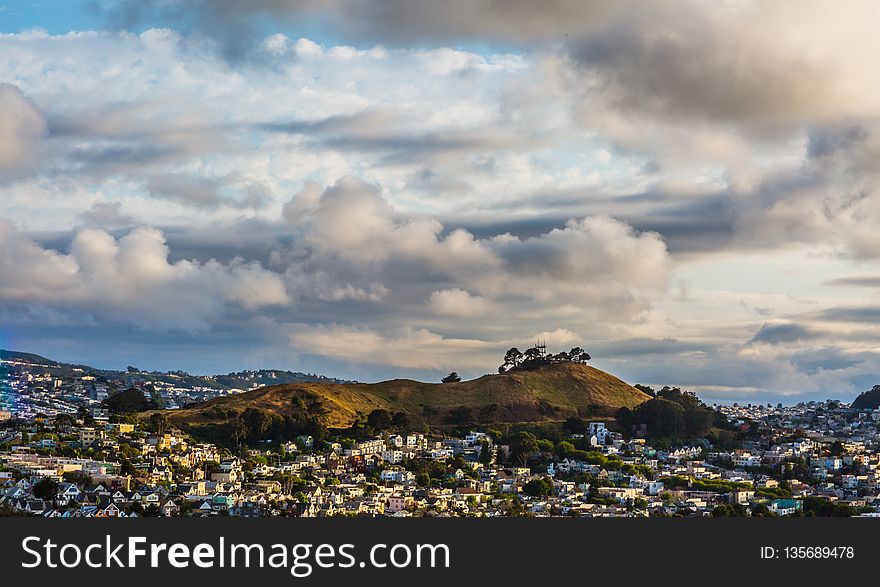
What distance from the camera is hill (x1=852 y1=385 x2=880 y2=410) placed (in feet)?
610

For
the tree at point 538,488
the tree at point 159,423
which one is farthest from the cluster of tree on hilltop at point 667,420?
the tree at point 159,423

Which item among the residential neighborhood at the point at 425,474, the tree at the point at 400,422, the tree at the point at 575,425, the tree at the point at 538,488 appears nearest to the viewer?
the residential neighborhood at the point at 425,474

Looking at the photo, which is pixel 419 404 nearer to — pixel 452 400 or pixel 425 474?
pixel 452 400

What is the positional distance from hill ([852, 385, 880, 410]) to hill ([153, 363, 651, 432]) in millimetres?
39286

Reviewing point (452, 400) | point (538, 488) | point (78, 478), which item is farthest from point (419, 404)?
point (78, 478)

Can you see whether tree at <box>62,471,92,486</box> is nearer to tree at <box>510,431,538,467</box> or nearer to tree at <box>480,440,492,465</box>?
tree at <box>480,440,492,465</box>

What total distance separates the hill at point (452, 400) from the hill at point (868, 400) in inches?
1547

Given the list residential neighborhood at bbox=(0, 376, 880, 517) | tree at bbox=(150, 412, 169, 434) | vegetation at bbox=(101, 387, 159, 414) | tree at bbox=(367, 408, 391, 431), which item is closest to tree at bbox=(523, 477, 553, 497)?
residential neighborhood at bbox=(0, 376, 880, 517)

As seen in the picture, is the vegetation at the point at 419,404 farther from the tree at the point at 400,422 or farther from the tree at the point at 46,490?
the tree at the point at 46,490

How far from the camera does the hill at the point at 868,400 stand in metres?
186

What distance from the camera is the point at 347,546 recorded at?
47906 millimetres

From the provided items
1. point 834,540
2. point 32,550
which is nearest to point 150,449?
point 32,550

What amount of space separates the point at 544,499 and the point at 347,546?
5010cm

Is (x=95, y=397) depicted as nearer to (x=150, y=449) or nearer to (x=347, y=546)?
→ (x=150, y=449)
